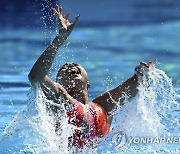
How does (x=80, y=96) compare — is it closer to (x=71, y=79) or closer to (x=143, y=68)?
(x=71, y=79)

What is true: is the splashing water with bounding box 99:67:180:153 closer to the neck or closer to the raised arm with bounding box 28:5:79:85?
the neck

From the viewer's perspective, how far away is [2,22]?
30.4 feet

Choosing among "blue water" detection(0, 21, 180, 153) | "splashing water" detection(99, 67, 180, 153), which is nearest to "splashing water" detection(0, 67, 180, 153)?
"splashing water" detection(99, 67, 180, 153)

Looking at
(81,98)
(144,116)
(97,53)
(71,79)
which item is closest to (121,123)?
(144,116)

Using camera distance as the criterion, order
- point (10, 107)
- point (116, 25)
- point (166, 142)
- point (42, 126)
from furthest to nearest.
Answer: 1. point (116, 25)
2. point (10, 107)
3. point (166, 142)
4. point (42, 126)

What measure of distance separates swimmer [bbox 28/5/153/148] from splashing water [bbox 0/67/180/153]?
6 centimetres

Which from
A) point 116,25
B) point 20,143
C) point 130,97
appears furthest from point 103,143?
point 116,25

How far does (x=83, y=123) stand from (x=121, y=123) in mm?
460

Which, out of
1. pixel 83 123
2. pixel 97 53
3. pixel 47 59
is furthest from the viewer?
pixel 97 53

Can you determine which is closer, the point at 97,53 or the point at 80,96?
the point at 80,96

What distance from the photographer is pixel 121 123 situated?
3920 millimetres

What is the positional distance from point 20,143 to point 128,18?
481cm

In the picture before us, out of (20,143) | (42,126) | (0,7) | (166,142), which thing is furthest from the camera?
(0,7)

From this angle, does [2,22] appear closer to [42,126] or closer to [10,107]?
[10,107]
